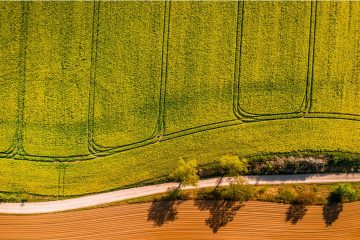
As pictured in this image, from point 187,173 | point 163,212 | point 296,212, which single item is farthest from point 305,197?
point 163,212

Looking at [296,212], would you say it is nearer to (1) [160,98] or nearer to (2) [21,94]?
(1) [160,98]

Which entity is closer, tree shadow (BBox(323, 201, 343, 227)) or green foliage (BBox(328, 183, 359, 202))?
green foliage (BBox(328, 183, 359, 202))

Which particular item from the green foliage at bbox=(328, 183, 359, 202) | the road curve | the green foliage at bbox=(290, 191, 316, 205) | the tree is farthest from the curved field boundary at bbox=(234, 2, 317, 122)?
the green foliage at bbox=(328, 183, 359, 202)

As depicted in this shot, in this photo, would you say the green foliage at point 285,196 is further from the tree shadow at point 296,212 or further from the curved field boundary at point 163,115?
the curved field boundary at point 163,115

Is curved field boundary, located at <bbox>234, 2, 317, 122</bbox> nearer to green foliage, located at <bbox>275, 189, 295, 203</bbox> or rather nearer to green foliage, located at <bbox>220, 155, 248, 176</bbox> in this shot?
green foliage, located at <bbox>220, 155, 248, 176</bbox>

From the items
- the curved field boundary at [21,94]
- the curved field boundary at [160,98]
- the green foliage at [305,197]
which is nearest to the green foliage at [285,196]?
the green foliage at [305,197]

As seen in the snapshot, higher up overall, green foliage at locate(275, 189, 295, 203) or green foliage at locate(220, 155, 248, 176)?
green foliage at locate(220, 155, 248, 176)
